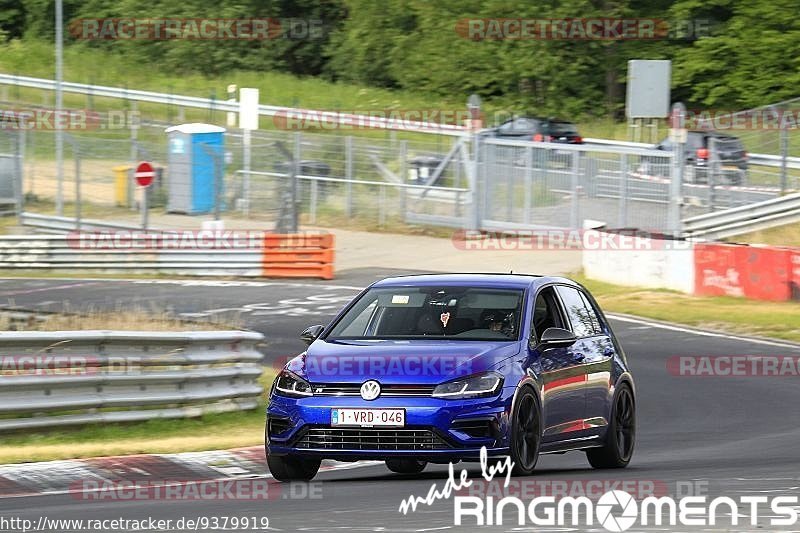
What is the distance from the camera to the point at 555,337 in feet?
36.3

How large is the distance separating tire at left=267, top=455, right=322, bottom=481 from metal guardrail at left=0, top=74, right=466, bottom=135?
27123mm

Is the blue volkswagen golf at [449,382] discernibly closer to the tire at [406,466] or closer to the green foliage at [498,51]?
the tire at [406,466]

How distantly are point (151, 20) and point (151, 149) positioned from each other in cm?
2763

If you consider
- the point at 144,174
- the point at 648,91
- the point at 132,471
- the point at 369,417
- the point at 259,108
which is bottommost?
the point at 132,471

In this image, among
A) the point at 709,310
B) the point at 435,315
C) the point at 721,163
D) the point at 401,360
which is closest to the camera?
the point at 401,360

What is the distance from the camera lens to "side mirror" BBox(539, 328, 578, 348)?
1104 centimetres

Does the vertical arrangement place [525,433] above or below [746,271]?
above

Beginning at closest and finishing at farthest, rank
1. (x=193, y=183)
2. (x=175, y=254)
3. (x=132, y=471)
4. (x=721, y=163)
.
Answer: (x=132, y=471) < (x=721, y=163) < (x=175, y=254) < (x=193, y=183)

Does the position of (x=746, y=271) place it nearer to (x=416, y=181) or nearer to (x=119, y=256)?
(x=119, y=256)

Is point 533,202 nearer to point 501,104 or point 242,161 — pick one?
point 242,161

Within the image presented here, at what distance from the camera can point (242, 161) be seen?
40406mm

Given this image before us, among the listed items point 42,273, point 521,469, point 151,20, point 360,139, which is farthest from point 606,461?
point 151,20

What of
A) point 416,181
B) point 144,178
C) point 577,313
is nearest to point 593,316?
point 577,313

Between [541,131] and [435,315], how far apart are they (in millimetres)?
33888
